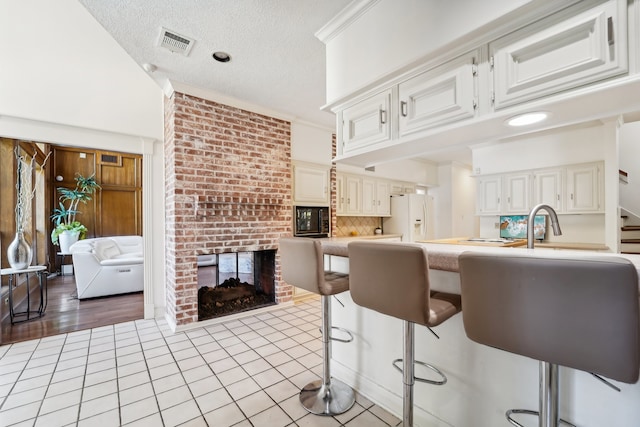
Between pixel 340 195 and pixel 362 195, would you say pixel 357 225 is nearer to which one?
pixel 362 195

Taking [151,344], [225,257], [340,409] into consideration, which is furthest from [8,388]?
[225,257]

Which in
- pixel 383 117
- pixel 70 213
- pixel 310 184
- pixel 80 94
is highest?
pixel 80 94

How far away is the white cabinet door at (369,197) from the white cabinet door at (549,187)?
2607 millimetres

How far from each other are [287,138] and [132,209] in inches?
203

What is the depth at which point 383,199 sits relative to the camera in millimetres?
5590

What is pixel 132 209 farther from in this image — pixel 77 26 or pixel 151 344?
pixel 151 344

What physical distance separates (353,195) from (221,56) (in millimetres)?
3134

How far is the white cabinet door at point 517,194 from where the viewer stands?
447cm

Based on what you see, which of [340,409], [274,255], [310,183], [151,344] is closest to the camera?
[340,409]

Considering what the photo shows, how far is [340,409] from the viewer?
1739 millimetres

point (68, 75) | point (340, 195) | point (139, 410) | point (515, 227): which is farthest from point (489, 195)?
point (68, 75)

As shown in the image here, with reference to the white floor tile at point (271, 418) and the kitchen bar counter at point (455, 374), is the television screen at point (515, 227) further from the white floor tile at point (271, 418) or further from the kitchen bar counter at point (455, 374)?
the white floor tile at point (271, 418)

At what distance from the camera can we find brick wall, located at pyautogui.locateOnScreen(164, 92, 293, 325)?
303 cm

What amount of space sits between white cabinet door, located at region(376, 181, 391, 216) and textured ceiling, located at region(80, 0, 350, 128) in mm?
2671
